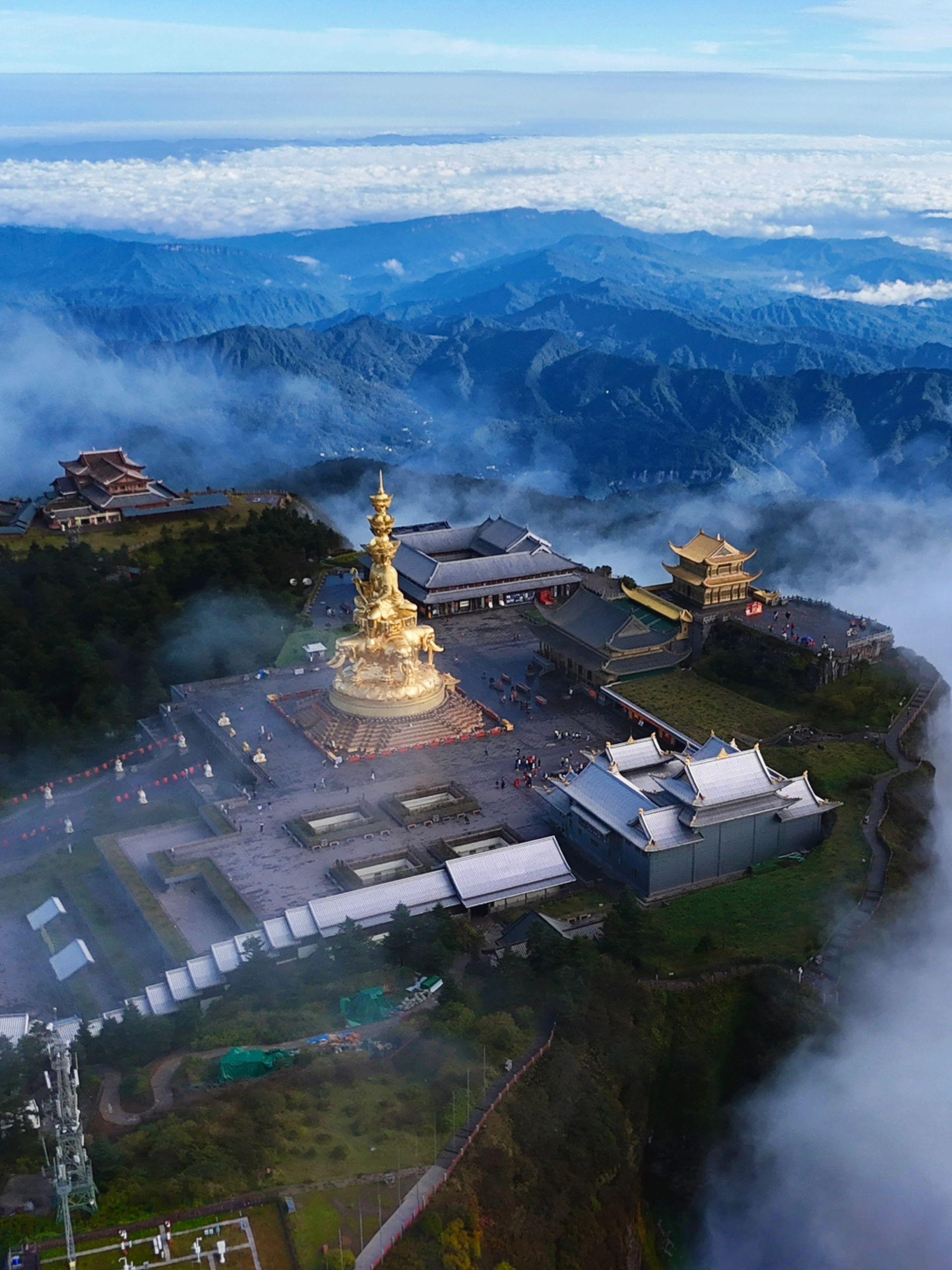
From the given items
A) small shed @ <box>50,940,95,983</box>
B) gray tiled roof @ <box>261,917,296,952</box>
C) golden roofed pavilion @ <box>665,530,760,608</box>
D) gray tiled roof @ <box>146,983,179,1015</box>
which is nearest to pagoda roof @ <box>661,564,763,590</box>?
golden roofed pavilion @ <box>665,530,760,608</box>

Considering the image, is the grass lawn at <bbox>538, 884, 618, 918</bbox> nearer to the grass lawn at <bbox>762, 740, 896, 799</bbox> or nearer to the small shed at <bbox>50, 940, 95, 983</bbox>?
the grass lawn at <bbox>762, 740, 896, 799</bbox>

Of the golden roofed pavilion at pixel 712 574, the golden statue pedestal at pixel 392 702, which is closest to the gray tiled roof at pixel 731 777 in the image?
the golden statue pedestal at pixel 392 702

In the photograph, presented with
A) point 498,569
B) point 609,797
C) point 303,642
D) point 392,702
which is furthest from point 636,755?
point 498,569

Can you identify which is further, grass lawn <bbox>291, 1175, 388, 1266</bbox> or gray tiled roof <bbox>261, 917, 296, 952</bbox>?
gray tiled roof <bbox>261, 917, 296, 952</bbox>

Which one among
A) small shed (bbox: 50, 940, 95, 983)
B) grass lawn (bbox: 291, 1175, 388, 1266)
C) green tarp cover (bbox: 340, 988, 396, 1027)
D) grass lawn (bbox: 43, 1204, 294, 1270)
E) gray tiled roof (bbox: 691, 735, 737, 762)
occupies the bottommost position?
small shed (bbox: 50, 940, 95, 983)

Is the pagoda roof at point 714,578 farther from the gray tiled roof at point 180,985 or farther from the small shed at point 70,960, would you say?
the small shed at point 70,960

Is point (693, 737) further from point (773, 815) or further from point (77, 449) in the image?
point (77, 449)
